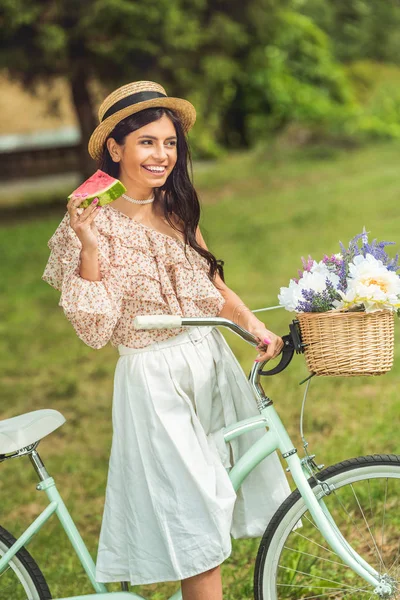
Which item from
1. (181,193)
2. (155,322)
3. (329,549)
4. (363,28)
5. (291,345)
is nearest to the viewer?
(155,322)

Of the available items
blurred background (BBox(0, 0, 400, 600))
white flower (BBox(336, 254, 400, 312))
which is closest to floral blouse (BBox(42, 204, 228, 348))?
white flower (BBox(336, 254, 400, 312))

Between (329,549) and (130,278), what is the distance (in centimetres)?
182

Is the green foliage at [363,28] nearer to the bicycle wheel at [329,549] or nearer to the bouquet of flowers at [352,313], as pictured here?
the bicycle wheel at [329,549]

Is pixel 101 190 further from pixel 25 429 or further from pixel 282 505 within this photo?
pixel 282 505

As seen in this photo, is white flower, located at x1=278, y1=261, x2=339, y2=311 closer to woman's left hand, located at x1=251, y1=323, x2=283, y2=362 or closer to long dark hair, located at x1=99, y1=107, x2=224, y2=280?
woman's left hand, located at x1=251, y1=323, x2=283, y2=362

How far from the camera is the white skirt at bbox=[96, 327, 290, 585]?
2.79 m

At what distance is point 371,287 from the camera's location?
2518mm

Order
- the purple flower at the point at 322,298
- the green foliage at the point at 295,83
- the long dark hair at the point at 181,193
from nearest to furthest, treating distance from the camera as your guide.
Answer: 1. the purple flower at the point at 322,298
2. the long dark hair at the point at 181,193
3. the green foliage at the point at 295,83

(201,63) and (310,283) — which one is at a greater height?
(201,63)

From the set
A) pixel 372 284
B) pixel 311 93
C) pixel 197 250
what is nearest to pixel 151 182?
pixel 197 250

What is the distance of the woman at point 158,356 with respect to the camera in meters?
2.78

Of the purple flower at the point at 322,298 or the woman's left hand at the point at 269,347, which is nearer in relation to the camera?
the purple flower at the point at 322,298

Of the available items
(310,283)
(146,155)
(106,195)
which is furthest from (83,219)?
(310,283)

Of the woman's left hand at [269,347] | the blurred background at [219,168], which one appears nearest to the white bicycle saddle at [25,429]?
the woman's left hand at [269,347]
